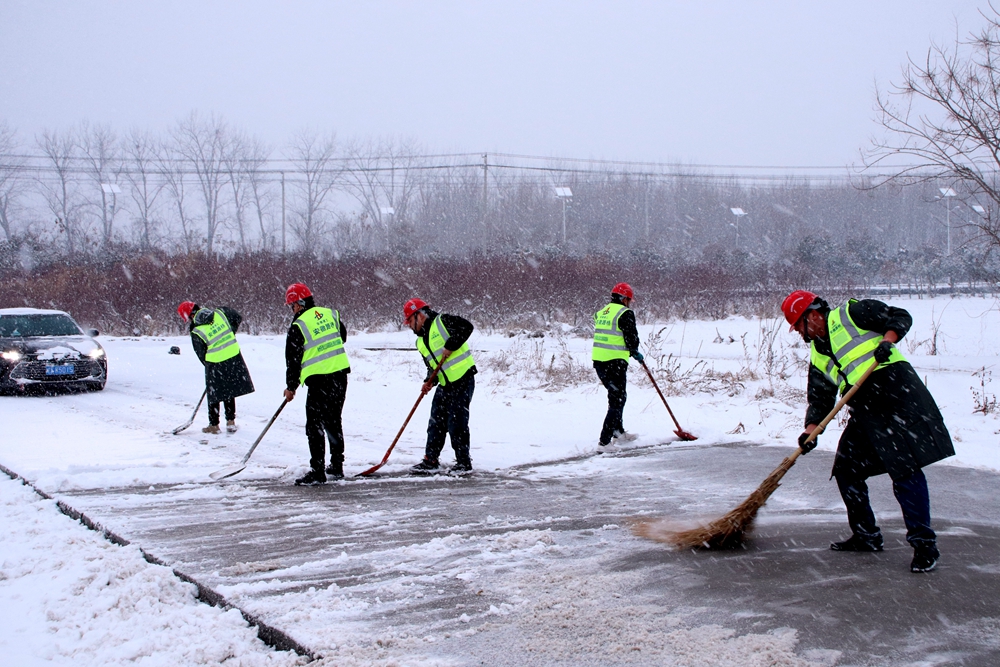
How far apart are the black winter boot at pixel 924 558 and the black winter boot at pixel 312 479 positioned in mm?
4749

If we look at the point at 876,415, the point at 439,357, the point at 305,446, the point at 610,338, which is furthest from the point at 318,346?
the point at 876,415

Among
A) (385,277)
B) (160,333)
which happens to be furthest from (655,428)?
(160,333)

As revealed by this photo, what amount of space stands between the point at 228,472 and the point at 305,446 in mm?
1743

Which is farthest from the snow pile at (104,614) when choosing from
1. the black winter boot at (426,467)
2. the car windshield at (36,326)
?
the car windshield at (36,326)

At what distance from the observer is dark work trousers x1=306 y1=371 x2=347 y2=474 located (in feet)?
23.3

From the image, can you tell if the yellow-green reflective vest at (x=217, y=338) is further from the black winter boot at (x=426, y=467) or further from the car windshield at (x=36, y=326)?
the car windshield at (x=36, y=326)

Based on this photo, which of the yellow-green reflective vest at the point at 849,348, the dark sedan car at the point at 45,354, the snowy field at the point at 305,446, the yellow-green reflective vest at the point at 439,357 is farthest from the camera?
the dark sedan car at the point at 45,354

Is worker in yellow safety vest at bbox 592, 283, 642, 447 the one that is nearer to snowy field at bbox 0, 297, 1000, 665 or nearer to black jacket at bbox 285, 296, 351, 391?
snowy field at bbox 0, 297, 1000, 665

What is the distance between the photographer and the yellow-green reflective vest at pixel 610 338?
8.66 m

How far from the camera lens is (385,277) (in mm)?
25984

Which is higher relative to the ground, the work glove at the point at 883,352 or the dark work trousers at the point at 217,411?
the work glove at the point at 883,352

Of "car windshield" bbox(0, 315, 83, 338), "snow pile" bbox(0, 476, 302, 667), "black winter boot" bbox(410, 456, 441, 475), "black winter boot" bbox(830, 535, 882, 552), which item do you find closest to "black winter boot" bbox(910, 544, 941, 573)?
"black winter boot" bbox(830, 535, 882, 552)

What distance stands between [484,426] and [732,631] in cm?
676

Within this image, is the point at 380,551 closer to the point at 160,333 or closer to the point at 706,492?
the point at 706,492
